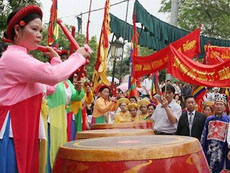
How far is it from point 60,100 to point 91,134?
38.7 inches

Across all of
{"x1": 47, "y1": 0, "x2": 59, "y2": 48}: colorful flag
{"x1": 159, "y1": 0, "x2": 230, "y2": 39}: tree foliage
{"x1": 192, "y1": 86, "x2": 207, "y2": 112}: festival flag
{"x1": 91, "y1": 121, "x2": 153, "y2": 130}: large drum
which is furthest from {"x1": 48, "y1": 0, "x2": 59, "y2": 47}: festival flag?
{"x1": 159, "y1": 0, "x2": 230, "y2": 39}: tree foliage

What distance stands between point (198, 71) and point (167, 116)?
1.08 metres

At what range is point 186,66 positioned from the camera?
6.74 metres

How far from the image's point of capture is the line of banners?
618 cm

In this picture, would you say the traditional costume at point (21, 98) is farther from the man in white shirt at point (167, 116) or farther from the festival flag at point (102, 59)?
the festival flag at point (102, 59)

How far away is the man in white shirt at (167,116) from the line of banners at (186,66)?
23.8 inches

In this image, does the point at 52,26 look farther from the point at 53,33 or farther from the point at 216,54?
the point at 216,54

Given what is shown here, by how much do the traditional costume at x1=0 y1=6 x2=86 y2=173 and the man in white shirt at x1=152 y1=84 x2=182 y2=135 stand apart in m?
3.52

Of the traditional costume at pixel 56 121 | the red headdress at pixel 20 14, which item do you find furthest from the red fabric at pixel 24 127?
the traditional costume at pixel 56 121

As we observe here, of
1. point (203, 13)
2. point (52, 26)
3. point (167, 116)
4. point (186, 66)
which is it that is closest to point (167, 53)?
point (186, 66)

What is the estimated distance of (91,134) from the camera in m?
3.06

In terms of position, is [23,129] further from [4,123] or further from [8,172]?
[8,172]

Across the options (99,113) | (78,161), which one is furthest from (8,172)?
(99,113)

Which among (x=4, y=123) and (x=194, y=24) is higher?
(x=194, y=24)
